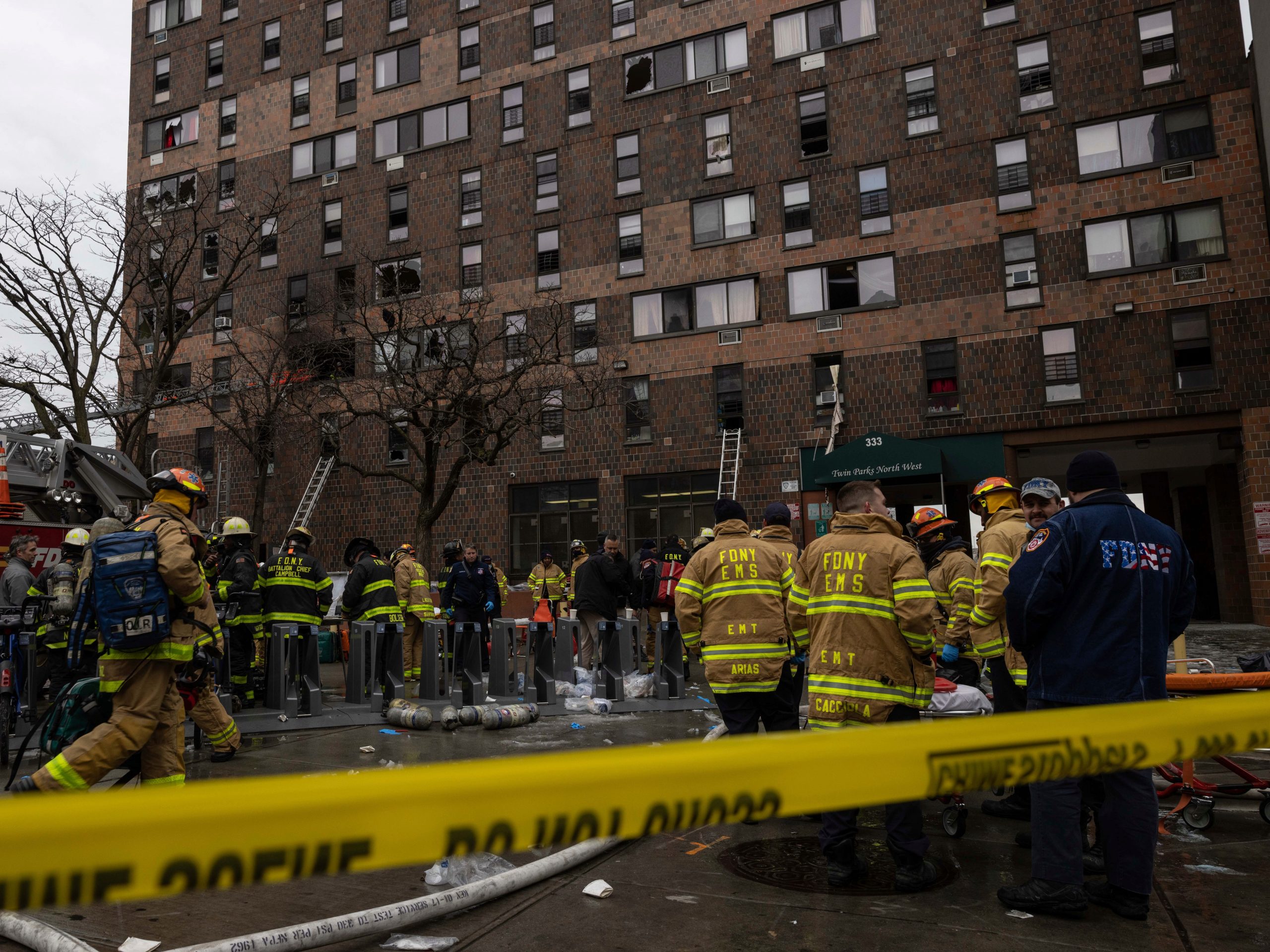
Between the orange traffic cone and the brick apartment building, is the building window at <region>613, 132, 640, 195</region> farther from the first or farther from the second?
the orange traffic cone

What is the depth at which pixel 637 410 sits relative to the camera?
1009 inches

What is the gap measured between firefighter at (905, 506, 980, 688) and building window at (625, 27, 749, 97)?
22.1 m

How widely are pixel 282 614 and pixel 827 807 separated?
880 cm

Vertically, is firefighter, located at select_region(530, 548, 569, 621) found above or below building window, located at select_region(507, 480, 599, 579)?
below

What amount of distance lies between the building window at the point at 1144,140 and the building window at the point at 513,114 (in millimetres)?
15466

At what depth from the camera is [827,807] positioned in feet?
6.20

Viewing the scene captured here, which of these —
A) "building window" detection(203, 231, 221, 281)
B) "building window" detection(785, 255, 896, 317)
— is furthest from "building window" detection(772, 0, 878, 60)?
"building window" detection(203, 231, 221, 281)

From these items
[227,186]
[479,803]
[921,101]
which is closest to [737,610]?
[479,803]

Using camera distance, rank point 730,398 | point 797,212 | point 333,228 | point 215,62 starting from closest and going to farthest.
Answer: point 797,212 < point 730,398 < point 333,228 < point 215,62

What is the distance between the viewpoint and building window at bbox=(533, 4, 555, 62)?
28.0 meters

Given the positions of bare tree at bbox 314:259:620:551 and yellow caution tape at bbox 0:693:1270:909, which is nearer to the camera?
yellow caution tape at bbox 0:693:1270:909

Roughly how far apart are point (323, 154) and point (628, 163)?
37.0 feet

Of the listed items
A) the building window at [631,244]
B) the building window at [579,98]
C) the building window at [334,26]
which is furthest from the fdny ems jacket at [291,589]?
the building window at [334,26]

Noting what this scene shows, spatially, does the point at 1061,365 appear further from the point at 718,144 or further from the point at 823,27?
the point at 823,27
